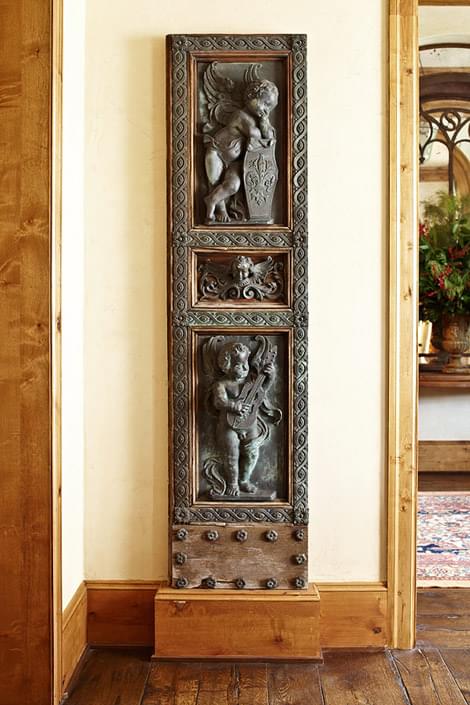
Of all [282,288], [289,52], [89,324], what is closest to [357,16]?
[289,52]

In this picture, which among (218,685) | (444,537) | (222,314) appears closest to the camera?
(218,685)

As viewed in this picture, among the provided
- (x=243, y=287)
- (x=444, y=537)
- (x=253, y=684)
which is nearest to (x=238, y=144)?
(x=243, y=287)

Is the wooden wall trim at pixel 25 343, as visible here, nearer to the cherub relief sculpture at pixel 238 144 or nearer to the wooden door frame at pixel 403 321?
the cherub relief sculpture at pixel 238 144

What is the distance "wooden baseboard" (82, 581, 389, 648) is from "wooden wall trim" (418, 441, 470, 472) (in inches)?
120

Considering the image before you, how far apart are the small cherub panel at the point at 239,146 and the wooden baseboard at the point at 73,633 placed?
51.2 inches

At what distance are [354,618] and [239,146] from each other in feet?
5.33

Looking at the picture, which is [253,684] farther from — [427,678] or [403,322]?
[403,322]

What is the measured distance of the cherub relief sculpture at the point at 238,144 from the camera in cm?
250

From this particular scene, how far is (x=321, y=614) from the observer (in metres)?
2.57

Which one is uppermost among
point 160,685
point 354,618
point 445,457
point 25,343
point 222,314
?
point 222,314

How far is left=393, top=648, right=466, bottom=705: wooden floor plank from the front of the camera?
2219mm

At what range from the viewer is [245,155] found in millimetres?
2510

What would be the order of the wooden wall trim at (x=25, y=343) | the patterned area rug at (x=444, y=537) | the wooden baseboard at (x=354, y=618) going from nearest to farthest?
1. the wooden wall trim at (x=25, y=343)
2. the wooden baseboard at (x=354, y=618)
3. the patterned area rug at (x=444, y=537)

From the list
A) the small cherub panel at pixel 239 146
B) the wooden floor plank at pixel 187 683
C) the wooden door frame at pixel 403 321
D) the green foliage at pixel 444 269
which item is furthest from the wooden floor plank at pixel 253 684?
the green foliage at pixel 444 269
